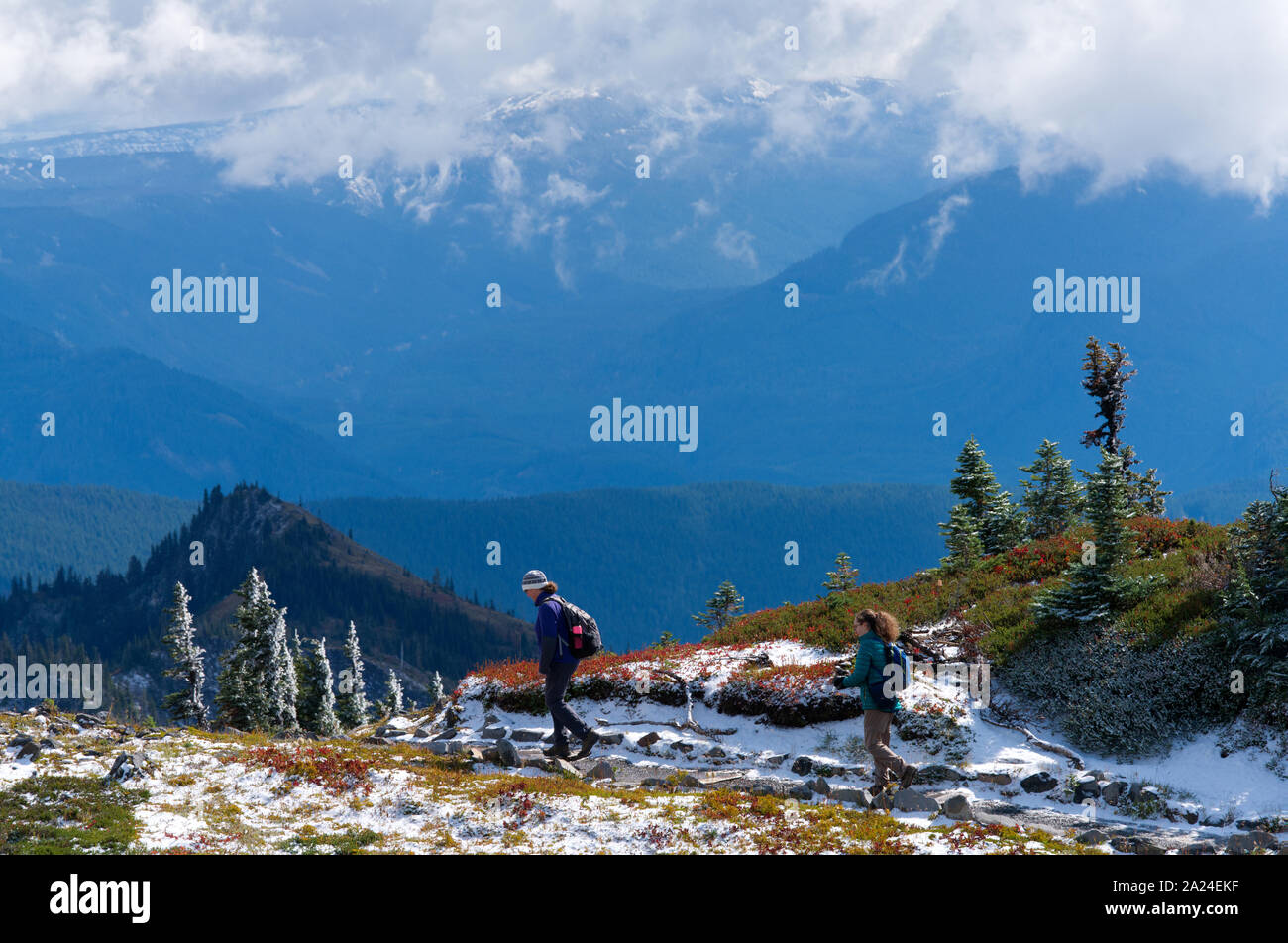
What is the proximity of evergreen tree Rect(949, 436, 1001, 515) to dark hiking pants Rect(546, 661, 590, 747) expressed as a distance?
22.8 m

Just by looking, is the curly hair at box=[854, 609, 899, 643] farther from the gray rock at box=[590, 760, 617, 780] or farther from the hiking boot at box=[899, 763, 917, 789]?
the gray rock at box=[590, 760, 617, 780]

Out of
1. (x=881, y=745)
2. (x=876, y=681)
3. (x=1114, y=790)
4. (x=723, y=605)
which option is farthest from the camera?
(x=723, y=605)

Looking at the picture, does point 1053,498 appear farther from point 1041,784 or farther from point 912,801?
point 912,801

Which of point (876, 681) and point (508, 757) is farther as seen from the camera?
point (508, 757)

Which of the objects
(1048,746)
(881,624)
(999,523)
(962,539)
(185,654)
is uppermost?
(999,523)

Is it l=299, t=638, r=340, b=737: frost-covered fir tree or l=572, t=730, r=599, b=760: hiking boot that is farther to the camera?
l=299, t=638, r=340, b=737: frost-covered fir tree

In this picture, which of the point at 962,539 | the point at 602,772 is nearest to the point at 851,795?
the point at 602,772

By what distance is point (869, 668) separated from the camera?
1734 centimetres

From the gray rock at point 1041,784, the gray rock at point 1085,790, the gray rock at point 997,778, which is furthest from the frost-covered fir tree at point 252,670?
the gray rock at point 1085,790

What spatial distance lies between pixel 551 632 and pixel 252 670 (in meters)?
→ 42.5

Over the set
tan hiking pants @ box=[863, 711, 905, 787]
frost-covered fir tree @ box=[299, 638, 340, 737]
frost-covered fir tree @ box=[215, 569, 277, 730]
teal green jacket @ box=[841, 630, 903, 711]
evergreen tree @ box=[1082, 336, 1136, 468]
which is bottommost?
frost-covered fir tree @ box=[299, 638, 340, 737]

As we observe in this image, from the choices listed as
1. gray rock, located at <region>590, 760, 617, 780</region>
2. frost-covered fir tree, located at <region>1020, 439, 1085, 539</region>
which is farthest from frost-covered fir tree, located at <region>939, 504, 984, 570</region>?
gray rock, located at <region>590, 760, 617, 780</region>

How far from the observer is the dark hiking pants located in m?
19.9
